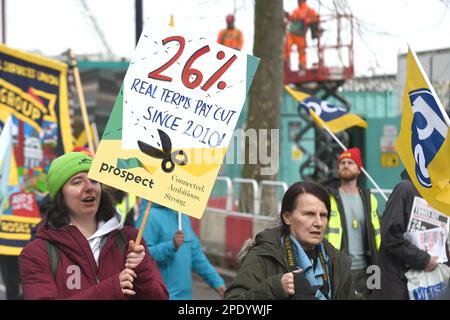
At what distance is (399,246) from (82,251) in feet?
8.93

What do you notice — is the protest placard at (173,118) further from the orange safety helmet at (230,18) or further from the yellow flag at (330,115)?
the orange safety helmet at (230,18)

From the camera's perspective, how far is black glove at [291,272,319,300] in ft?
11.8

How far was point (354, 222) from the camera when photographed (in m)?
6.39

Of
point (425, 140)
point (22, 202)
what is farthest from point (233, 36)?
point (425, 140)

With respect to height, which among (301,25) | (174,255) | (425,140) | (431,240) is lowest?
(174,255)

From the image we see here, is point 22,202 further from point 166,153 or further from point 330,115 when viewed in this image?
point 166,153

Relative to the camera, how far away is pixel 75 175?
163 inches

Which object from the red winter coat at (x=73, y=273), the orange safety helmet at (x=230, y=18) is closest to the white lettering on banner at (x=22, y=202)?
the red winter coat at (x=73, y=273)

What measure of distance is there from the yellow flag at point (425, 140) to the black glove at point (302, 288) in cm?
81

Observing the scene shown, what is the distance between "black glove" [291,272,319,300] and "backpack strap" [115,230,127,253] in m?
0.85

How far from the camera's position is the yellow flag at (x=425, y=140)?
407cm

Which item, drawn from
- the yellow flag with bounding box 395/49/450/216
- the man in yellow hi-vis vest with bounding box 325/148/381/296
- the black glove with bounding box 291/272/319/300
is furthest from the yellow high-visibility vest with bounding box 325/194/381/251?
the black glove with bounding box 291/272/319/300
